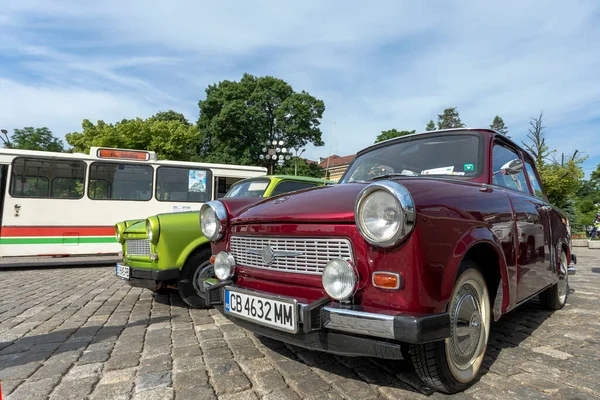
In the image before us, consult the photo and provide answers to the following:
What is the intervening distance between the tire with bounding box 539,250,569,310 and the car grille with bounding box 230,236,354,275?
335 cm

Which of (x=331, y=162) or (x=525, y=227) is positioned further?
(x=331, y=162)

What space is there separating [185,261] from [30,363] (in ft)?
5.91

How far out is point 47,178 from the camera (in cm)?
911

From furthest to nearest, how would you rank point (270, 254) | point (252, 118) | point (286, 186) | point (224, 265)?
point (252, 118) < point (286, 186) < point (224, 265) < point (270, 254)

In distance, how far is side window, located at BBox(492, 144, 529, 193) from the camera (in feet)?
9.95

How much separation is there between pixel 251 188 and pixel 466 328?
11.9 ft

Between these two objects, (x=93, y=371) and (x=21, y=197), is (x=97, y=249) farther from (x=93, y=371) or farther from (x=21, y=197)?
(x=93, y=371)

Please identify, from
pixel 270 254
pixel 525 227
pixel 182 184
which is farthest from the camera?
pixel 182 184

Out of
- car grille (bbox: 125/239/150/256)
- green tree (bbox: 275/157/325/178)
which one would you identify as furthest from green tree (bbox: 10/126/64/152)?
car grille (bbox: 125/239/150/256)

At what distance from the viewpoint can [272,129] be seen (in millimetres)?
34125

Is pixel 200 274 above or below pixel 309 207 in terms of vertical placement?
below

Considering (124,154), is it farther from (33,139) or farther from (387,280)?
(33,139)

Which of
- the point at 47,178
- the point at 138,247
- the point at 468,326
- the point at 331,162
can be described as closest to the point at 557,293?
the point at 468,326

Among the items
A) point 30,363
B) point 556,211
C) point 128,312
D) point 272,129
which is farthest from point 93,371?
point 272,129
